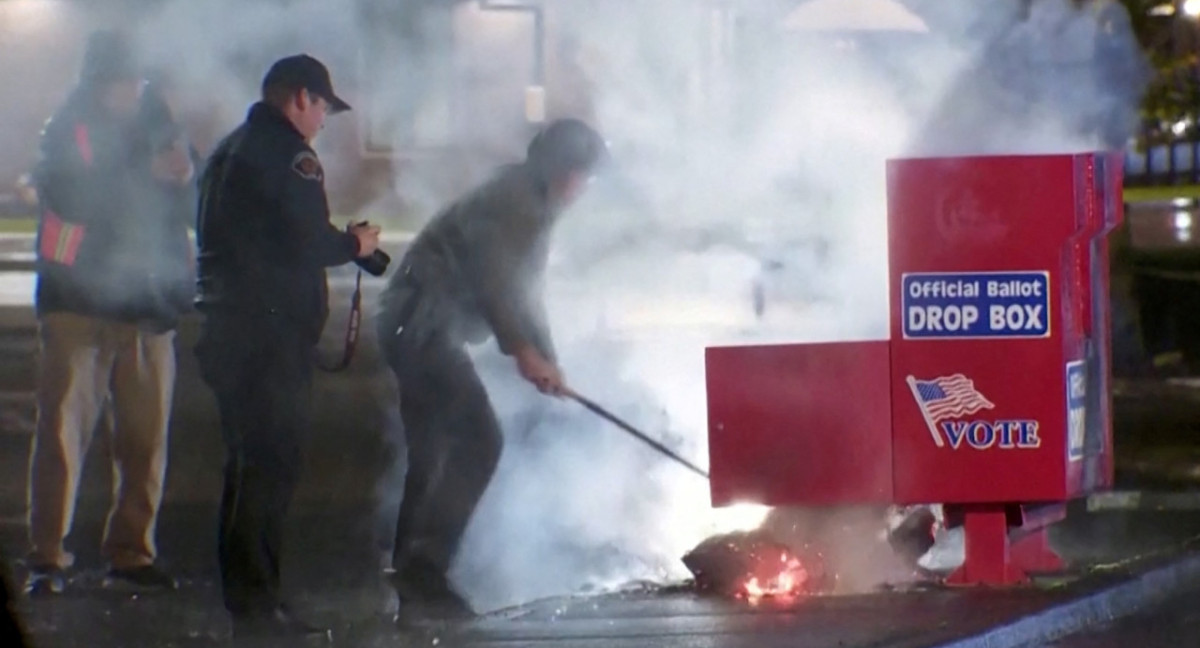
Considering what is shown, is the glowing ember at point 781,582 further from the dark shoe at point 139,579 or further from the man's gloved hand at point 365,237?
the dark shoe at point 139,579

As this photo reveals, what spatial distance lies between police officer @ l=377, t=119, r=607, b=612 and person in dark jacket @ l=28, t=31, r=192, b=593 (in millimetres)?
868

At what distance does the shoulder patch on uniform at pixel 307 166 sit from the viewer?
6.23 meters

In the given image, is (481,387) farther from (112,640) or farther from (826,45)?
(826,45)

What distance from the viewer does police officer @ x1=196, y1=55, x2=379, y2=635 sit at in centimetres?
624

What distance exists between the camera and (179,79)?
334 inches

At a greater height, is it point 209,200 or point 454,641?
point 209,200

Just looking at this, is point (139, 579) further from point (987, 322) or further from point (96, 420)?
point (987, 322)

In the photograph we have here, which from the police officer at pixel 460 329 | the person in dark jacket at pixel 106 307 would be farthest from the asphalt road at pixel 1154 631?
the person in dark jacket at pixel 106 307

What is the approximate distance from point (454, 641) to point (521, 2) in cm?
344

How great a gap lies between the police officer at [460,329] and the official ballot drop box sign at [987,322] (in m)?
1.12

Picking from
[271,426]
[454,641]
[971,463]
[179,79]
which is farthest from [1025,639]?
[179,79]

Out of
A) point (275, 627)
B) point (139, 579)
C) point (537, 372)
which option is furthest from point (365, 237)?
point (139, 579)

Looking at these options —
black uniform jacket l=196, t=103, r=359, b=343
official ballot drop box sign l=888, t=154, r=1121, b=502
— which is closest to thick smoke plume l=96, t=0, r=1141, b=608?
official ballot drop box sign l=888, t=154, r=1121, b=502

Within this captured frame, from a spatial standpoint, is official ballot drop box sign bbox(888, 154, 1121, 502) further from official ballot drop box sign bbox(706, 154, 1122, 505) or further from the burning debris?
the burning debris
